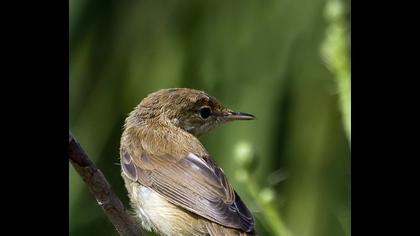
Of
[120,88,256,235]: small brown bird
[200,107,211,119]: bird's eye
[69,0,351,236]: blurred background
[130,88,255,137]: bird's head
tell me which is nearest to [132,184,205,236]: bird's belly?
[120,88,256,235]: small brown bird

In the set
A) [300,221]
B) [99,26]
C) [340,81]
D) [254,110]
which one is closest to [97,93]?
[99,26]

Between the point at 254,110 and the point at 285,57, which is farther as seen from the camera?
the point at 285,57

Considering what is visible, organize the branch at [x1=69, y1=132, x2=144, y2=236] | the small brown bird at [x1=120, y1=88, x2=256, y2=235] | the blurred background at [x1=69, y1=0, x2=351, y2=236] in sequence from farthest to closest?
the blurred background at [x1=69, y1=0, x2=351, y2=236] → the small brown bird at [x1=120, y1=88, x2=256, y2=235] → the branch at [x1=69, y1=132, x2=144, y2=236]

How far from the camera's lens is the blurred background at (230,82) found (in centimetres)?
536

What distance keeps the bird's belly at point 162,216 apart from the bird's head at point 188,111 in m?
0.75

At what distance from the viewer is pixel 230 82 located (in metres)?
5.66

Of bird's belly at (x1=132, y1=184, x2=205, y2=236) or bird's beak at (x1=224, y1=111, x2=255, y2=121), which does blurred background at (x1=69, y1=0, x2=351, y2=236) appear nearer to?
bird's beak at (x1=224, y1=111, x2=255, y2=121)

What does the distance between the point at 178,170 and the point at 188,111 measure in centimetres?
78

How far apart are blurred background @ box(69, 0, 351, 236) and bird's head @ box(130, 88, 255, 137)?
0.34 metres

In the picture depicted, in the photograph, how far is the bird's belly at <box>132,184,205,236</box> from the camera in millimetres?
3980

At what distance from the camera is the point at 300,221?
17.4 feet
